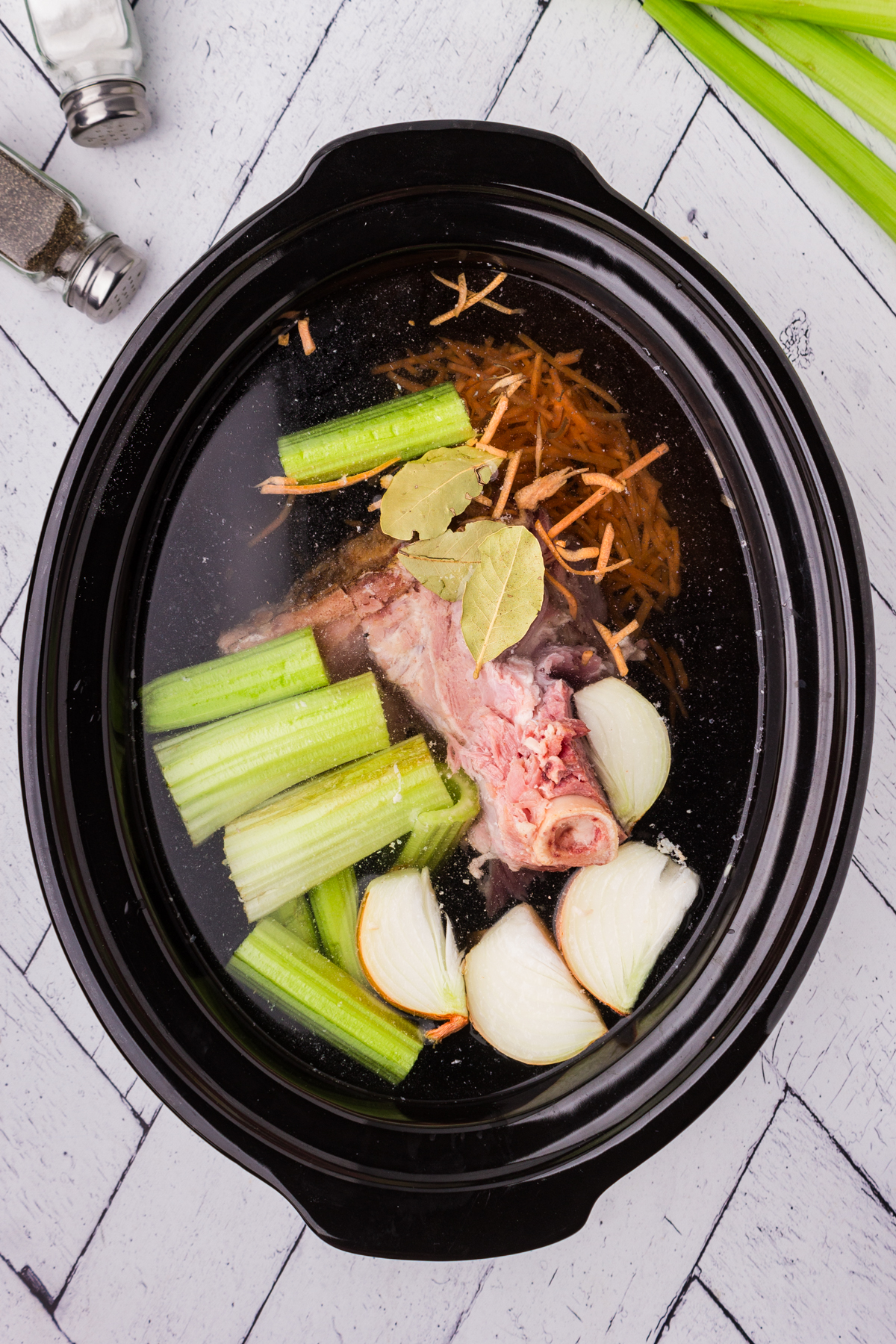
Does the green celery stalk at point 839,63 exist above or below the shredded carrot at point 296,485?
above

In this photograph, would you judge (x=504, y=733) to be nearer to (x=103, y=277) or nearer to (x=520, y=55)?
(x=103, y=277)

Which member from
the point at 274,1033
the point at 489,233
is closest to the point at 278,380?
the point at 489,233

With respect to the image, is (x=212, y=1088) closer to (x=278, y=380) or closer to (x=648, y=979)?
(x=648, y=979)

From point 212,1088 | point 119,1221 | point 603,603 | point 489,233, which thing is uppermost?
point 489,233

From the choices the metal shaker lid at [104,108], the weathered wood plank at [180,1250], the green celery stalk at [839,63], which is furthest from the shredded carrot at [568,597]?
the weathered wood plank at [180,1250]

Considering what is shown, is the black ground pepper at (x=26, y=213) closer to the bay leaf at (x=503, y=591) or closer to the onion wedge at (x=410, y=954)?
the bay leaf at (x=503, y=591)

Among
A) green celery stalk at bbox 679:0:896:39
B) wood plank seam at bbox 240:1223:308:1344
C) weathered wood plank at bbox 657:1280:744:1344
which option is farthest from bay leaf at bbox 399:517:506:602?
weathered wood plank at bbox 657:1280:744:1344

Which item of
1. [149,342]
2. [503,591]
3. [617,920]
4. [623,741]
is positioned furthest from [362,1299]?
[149,342]
